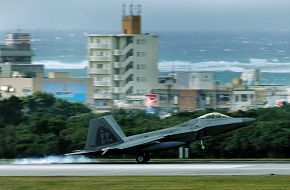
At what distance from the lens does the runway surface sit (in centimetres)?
3919

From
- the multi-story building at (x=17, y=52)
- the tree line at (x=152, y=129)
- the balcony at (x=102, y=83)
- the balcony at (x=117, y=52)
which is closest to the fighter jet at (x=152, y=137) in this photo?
the tree line at (x=152, y=129)

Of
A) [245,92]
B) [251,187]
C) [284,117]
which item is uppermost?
[251,187]

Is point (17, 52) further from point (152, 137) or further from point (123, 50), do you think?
point (152, 137)

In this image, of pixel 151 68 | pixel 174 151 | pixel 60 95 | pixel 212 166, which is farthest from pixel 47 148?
pixel 151 68

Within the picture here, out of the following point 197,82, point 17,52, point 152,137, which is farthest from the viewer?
point 17,52

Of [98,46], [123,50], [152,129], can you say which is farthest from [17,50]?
[152,129]

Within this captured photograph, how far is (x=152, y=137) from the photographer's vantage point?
49844 millimetres

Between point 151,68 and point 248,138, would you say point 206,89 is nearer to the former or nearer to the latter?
point 151,68

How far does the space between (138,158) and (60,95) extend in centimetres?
10948

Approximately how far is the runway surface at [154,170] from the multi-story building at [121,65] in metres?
120

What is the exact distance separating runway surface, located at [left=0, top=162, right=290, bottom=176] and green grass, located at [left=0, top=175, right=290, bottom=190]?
2451mm

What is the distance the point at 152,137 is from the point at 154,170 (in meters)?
8.63

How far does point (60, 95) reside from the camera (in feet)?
519

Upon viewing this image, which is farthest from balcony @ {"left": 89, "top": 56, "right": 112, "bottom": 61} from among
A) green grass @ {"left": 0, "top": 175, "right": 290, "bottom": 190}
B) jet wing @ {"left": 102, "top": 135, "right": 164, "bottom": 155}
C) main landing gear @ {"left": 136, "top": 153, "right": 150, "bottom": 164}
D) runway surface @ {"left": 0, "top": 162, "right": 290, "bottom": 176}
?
green grass @ {"left": 0, "top": 175, "right": 290, "bottom": 190}
